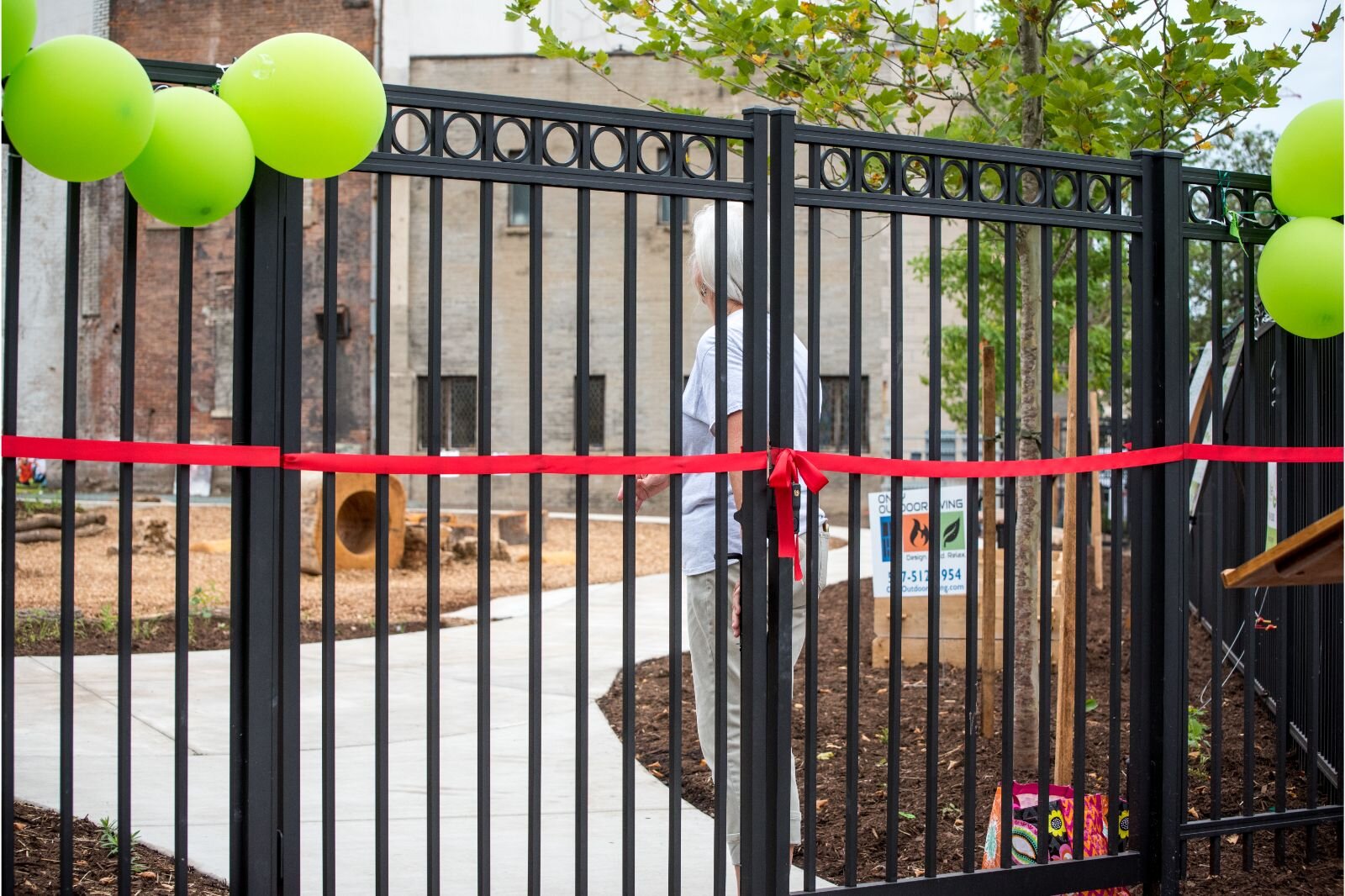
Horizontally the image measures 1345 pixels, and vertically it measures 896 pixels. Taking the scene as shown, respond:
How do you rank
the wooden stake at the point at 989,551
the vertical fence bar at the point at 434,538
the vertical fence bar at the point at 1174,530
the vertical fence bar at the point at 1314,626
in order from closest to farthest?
the vertical fence bar at the point at 434,538 < the vertical fence bar at the point at 1174,530 < the vertical fence bar at the point at 1314,626 < the wooden stake at the point at 989,551

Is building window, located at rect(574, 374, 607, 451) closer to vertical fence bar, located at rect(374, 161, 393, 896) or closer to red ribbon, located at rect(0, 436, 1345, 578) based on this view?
red ribbon, located at rect(0, 436, 1345, 578)

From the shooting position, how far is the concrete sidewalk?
4.30 metres

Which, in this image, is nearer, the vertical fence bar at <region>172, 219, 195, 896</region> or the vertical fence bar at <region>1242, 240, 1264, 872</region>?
the vertical fence bar at <region>172, 219, 195, 896</region>

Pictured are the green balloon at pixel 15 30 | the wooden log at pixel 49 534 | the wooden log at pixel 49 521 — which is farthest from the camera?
the wooden log at pixel 49 521

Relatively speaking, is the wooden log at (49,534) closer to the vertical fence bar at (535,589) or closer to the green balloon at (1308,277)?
the vertical fence bar at (535,589)

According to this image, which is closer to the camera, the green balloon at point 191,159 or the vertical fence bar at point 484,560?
the green balloon at point 191,159

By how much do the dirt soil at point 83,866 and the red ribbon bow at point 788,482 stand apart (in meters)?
1.92

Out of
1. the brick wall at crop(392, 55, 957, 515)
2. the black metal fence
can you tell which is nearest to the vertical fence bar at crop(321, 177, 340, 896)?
the black metal fence

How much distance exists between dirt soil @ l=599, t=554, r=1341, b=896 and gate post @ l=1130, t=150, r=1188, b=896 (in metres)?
0.31

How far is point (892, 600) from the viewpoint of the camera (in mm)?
3633

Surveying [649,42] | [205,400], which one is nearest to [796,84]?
[649,42]

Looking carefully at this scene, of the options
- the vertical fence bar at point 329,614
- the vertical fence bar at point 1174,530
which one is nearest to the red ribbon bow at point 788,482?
the vertical fence bar at point 329,614

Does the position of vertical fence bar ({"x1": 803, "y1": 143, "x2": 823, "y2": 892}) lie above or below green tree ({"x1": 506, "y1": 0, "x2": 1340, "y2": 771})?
below

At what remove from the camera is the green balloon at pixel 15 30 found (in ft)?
8.03
